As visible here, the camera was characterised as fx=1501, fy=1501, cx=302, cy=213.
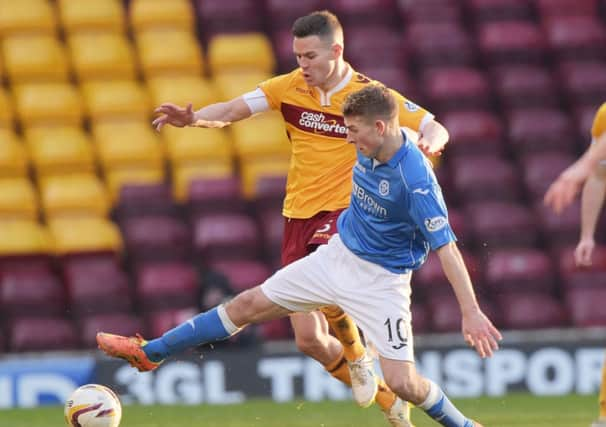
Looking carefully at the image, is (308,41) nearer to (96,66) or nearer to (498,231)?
(498,231)

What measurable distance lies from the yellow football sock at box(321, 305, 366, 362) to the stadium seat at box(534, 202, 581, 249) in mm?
5833

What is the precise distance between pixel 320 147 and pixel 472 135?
6423 millimetres

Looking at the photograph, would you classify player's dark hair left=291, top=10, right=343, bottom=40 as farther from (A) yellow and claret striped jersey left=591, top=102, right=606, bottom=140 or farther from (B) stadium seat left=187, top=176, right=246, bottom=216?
(B) stadium seat left=187, top=176, right=246, bottom=216

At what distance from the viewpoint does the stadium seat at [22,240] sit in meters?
13.5

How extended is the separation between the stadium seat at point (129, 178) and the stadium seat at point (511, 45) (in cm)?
351

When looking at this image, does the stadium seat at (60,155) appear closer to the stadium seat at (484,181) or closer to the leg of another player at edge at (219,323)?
the stadium seat at (484,181)

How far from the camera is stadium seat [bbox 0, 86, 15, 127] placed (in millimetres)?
14492

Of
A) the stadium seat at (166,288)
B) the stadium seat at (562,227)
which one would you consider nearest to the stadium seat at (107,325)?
the stadium seat at (166,288)

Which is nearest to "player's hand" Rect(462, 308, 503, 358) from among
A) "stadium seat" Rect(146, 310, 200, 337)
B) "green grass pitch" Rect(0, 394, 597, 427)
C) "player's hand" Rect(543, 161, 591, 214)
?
"player's hand" Rect(543, 161, 591, 214)

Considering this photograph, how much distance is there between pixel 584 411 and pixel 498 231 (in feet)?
12.0

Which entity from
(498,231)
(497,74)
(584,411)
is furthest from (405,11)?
(584,411)

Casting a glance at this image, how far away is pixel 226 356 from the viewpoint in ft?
38.1

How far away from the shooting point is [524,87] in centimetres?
1469

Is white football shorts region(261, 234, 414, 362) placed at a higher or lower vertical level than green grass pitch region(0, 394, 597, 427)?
higher
